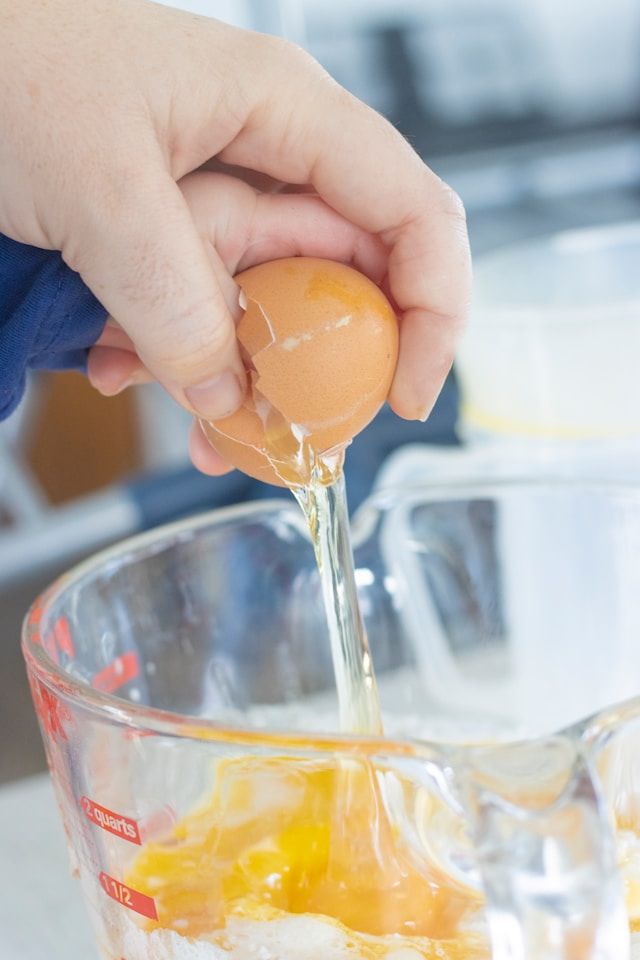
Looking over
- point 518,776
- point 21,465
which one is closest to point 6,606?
point 21,465

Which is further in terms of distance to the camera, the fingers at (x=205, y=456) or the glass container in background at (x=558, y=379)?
the glass container in background at (x=558, y=379)

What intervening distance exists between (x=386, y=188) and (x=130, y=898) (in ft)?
0.95

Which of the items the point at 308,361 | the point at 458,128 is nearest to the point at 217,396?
the point at 308,361

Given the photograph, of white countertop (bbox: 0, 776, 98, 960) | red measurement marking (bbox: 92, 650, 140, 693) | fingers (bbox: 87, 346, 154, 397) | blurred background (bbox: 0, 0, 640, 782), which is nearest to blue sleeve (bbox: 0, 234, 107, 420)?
fingers (bbox: 87, 346, 154, 397)

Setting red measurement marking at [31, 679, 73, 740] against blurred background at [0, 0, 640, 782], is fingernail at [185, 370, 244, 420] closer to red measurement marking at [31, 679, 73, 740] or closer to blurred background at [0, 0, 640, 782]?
red measurement marking at [31, 679, 73, 740]

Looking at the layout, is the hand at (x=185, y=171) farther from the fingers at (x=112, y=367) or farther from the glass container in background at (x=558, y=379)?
the glass container in background at (x=558, y=379)

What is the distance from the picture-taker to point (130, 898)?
1.48 feet

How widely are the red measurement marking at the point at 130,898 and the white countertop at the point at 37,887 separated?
0.54 feet

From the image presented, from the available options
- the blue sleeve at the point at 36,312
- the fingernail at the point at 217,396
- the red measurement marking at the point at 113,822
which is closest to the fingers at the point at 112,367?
the blue sleeve at the point at 36,312

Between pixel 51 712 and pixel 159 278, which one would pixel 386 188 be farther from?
pixel 51 712

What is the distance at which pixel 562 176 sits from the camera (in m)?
3.60

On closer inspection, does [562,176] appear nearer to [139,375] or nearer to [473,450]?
[473,450]

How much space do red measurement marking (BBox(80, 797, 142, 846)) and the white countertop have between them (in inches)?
7.2

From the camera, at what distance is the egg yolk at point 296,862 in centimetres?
42
